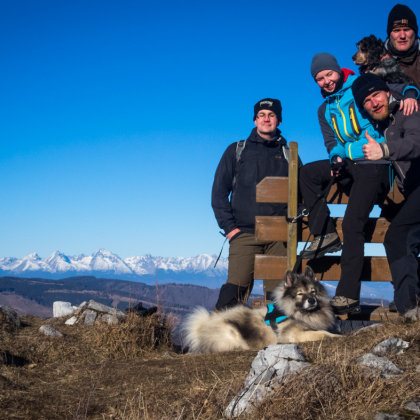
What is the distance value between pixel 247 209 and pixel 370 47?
3.50 meters

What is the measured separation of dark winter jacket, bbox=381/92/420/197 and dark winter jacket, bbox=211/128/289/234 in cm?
229

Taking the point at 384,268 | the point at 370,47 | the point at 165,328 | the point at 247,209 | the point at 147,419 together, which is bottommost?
the point at 165,328

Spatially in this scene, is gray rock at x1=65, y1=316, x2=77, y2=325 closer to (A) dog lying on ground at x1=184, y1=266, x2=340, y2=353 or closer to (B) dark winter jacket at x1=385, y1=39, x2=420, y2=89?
(A) dog lying on ground at x1=184, y1=266, x2=340, y2=353

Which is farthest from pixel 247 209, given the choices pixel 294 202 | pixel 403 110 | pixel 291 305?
pixel 403 110

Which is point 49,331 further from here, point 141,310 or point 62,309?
point 62,309

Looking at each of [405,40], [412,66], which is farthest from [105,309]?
[405,40]

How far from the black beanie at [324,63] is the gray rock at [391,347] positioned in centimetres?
404

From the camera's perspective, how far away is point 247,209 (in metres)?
7.39

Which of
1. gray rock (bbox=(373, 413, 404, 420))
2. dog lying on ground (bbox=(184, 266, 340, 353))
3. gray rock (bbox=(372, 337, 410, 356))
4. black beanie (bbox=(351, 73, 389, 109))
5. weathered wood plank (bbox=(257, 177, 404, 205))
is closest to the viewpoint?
gray rock (bbox=(373, 413, 404, 420))

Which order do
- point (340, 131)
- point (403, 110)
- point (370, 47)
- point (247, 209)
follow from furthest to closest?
point (247, 209) < point (370, 47) < point (340, 131) < point (403, 110)

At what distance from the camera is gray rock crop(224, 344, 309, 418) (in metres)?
2.88

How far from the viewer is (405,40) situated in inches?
252

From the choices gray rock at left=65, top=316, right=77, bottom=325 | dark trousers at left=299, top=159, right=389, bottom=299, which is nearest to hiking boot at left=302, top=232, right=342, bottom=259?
dark trousers at left=299, top=159, right=389, bottom=299

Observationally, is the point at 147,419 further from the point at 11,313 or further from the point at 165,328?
the point at 11,313
